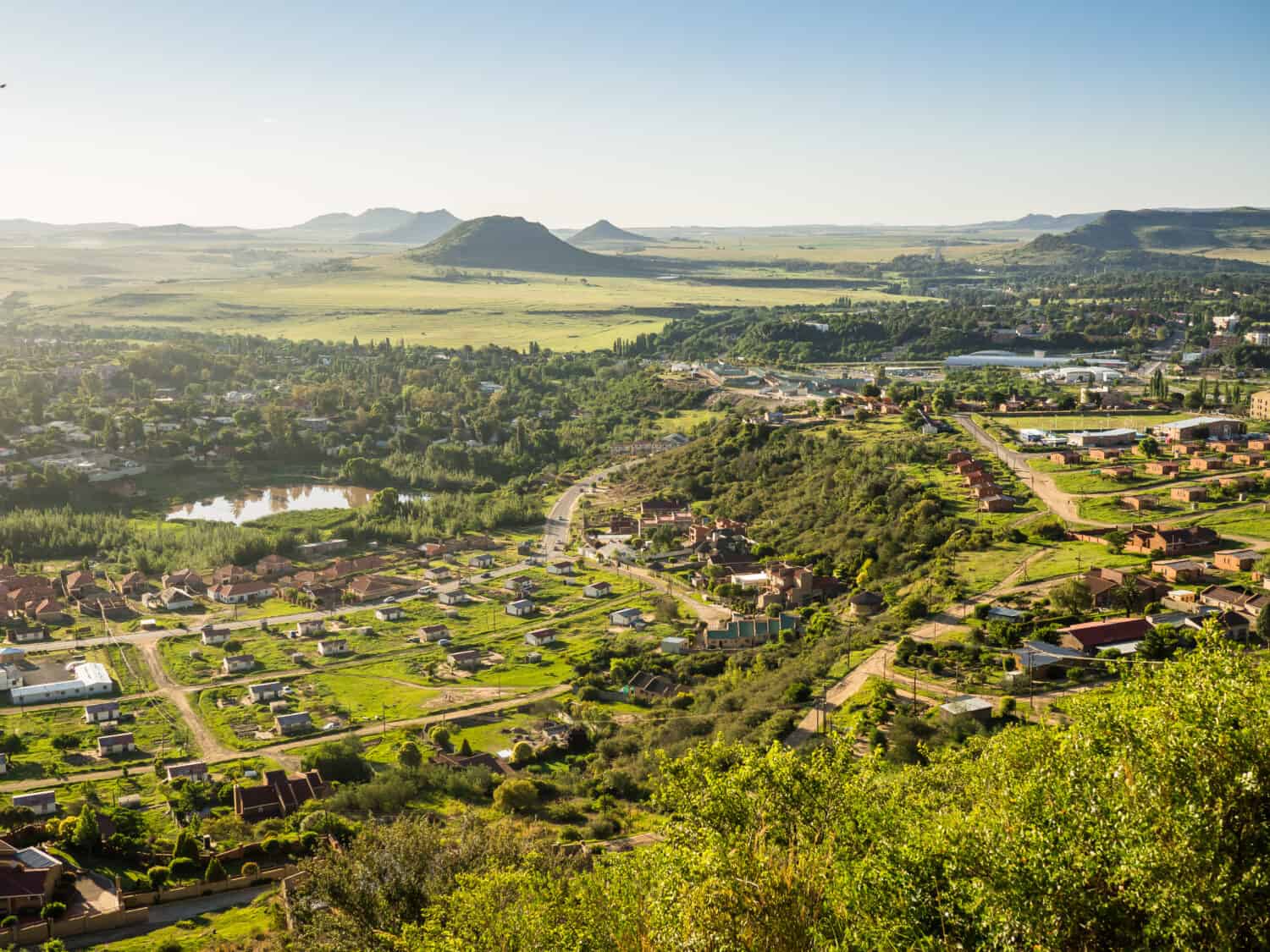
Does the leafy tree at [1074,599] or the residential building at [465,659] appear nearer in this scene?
the leafy tree at [1074,599]

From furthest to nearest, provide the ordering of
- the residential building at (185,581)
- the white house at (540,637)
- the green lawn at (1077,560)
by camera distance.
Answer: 1. the residential building at (185,581)
2. the white house at (540,637)
3. the green lawn at (1077,560)

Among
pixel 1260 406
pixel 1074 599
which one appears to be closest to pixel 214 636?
pixel 1074 599

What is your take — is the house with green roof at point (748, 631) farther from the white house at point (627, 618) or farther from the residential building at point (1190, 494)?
the residential building at point (1190, 494)

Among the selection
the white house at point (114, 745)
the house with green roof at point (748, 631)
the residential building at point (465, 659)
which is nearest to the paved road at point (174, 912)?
the white house at point (114, 745)

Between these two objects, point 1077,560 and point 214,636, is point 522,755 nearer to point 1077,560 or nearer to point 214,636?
point 214,636

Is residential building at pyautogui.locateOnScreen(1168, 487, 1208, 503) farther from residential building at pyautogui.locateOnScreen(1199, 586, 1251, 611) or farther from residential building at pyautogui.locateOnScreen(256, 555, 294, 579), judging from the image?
residential building at pyautogui.locateOnScreen(256, 555, 294, 579)
